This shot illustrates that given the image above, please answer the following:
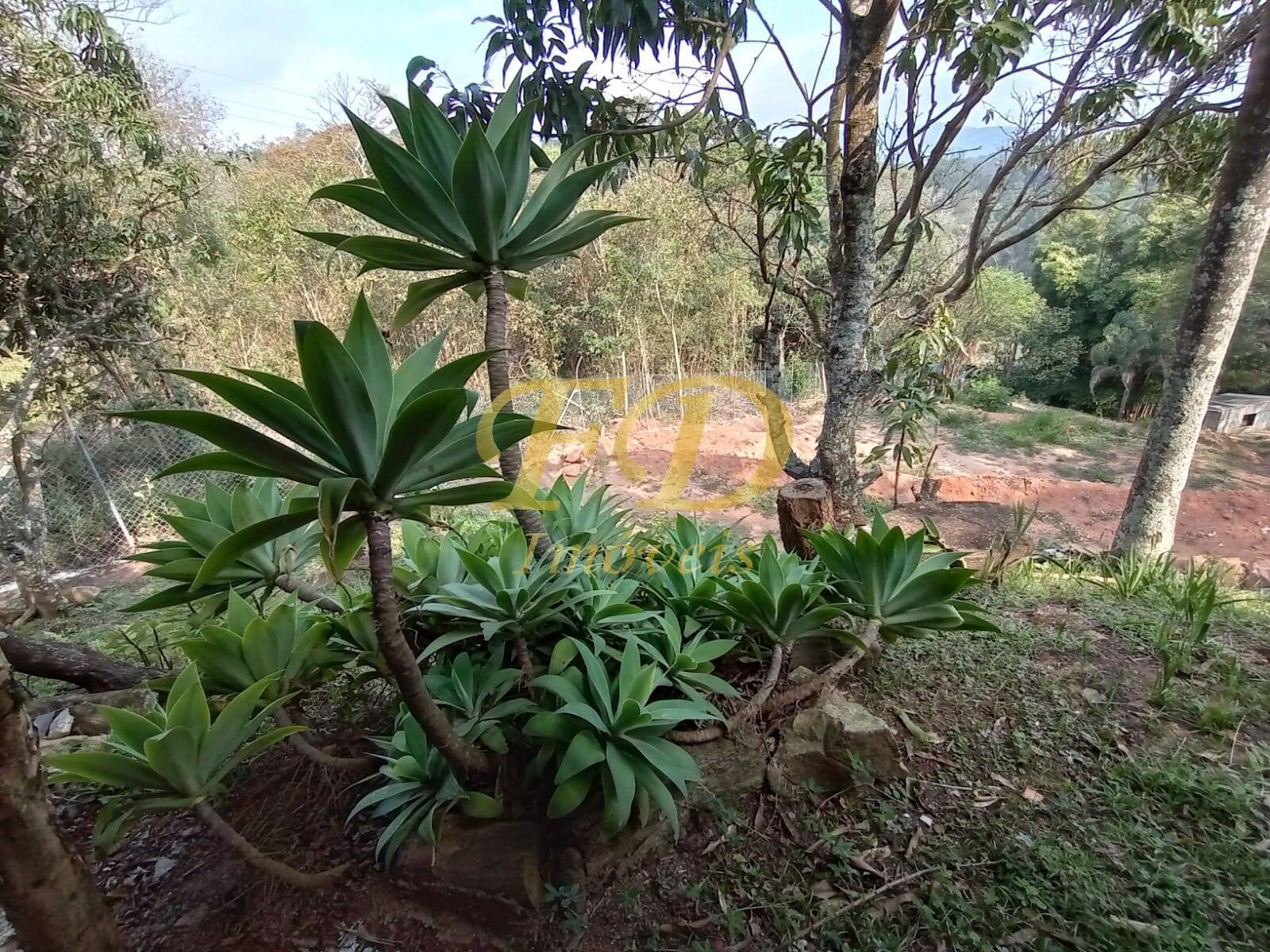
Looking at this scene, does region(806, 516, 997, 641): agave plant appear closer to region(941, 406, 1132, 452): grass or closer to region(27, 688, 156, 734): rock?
region(27, 688, 156, 734): rock

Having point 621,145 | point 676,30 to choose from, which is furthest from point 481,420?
point 621,145

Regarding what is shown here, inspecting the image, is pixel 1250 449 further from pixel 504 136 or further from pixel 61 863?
pixel 61 863

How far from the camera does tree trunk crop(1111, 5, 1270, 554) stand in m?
2.34

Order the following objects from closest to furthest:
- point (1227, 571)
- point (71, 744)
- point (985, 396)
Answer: point (71, 744), point (1227, 571), point (985, 396)

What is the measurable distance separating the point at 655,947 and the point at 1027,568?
2.44 metres

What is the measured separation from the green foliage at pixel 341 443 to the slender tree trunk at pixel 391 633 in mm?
26

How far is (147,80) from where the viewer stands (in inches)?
189

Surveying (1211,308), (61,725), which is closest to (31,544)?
(61,725)

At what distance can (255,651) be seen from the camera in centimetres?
101

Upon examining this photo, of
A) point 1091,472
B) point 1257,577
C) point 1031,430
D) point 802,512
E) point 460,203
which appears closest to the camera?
point 460,203

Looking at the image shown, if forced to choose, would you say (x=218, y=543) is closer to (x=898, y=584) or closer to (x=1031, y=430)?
(x=898, y=584)

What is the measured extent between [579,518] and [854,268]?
5.74 ft

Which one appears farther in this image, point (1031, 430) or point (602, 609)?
point (1031, 430)

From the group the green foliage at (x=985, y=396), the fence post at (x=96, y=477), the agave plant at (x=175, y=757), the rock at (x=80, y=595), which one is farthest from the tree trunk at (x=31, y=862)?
the green foliage at (x=985, y=396)
